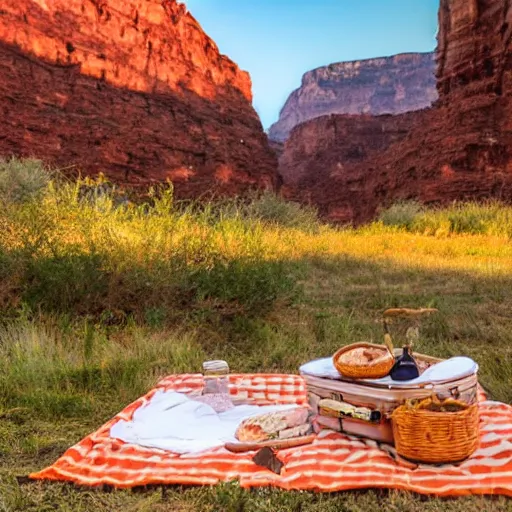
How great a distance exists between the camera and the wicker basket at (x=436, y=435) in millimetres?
1994

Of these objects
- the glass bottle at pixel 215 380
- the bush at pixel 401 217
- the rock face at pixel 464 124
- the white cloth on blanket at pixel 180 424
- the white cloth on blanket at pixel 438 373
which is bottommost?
the white cloth on blanket at pixel 180 424

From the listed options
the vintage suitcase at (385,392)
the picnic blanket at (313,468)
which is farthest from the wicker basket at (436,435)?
the vintage suitcase at (385,392)

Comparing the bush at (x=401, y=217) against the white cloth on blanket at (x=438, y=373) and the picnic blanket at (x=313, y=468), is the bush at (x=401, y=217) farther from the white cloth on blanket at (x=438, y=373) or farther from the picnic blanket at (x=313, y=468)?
the picnic blanket at (x=313, y=468)

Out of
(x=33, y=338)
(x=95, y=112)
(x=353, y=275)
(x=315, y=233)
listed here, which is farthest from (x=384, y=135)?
(x=33, y=338)

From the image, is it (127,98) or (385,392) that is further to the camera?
(127,98)

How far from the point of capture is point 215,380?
Result: 9.40ft

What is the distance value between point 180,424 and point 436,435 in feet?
3.96

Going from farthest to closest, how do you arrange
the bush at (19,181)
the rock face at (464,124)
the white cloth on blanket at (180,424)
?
the rock face at (464,124) < the bush at (19,181) < the white cloth on blanket at (180,424)

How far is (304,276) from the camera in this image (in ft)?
22.8

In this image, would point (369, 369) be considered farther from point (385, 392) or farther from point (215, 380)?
point (215, 380)

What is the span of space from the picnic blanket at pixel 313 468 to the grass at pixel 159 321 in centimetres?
6

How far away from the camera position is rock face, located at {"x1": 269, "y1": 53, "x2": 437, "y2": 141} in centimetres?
9781

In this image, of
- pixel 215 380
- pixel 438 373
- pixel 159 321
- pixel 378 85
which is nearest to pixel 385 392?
pixel 438 373

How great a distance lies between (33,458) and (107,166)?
2648 cm
